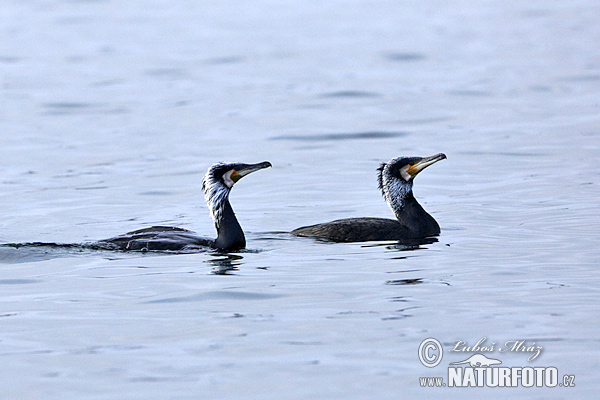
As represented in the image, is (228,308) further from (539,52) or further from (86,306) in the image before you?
(539,52)

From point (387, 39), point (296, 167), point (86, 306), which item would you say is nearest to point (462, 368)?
point (86, 306)

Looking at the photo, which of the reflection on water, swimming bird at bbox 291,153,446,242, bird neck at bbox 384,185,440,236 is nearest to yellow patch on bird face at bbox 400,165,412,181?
swimming bird at bbox 291,153,446,242

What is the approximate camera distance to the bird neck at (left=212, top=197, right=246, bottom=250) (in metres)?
13.6

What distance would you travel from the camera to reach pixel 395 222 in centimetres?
1462

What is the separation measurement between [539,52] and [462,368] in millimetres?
34282

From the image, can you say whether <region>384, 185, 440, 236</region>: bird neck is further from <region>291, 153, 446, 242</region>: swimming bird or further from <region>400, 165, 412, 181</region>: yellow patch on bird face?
<region>400, 165, 412, 181</region>: yellow patch on bird face

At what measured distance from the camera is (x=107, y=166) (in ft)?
74.0

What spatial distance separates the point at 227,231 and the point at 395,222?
7.57ft

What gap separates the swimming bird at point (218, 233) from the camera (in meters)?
13.3

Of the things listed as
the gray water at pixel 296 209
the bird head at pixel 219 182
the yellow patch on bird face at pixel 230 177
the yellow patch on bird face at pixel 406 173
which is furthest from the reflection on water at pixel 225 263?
the yellow patch on bird face at pixel 406 173
